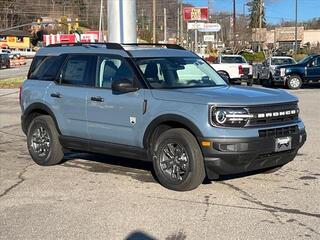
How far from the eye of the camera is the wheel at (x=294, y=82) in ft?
90.1

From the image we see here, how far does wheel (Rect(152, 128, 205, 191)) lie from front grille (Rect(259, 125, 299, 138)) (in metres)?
0.82

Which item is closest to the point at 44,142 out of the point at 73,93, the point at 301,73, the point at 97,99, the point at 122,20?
the point at 73,93

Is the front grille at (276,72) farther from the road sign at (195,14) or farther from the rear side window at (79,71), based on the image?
the rear side window at (79,71)

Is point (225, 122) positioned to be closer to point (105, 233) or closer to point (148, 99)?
point (148, 99)

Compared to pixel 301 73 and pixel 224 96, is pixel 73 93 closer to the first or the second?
pixel 224 96

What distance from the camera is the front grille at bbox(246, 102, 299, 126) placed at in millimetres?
6742

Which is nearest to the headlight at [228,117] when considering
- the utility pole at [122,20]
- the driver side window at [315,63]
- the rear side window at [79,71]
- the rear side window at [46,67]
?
the rear side window at [79,71]

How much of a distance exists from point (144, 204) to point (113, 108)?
181cm

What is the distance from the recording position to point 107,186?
290 inches

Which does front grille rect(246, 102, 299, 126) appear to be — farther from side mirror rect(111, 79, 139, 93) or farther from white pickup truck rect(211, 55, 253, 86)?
white pickup truck rect(211, 55, 253, 86)

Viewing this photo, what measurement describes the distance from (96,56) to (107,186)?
203 centimetres

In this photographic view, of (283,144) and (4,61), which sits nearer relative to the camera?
(283,144)

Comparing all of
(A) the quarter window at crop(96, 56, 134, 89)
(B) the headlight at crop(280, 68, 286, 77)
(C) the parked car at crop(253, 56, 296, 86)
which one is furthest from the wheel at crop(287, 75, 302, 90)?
(A) the quarter window at crop(96, 56, 134, 89)

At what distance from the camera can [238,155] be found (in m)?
6.63
